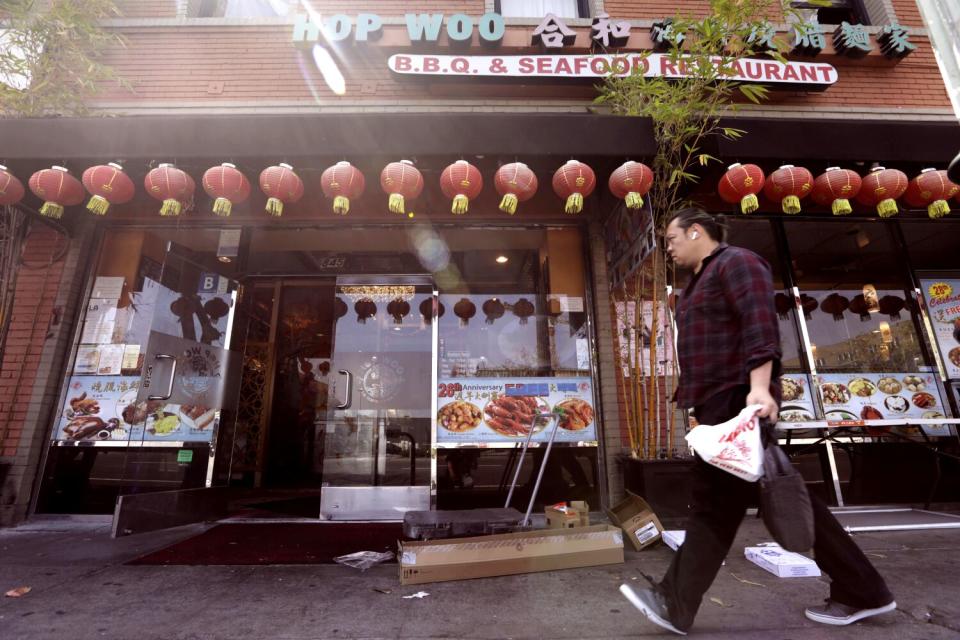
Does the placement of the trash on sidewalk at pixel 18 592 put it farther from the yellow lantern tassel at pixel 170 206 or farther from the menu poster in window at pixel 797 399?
the menu poster in window at pixel 797 399

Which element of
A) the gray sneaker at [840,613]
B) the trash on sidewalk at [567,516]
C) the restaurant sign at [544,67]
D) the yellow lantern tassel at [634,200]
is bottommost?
the gray sneaker at [840,613]

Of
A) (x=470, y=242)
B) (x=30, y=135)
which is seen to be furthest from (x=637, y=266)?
(x=30, y=135)

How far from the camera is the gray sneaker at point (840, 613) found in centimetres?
202

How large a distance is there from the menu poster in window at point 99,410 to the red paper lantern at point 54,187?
5.90ft

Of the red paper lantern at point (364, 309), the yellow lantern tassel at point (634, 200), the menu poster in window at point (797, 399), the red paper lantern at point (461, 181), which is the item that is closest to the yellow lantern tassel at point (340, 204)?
the red paper lantern at point (461, 181)

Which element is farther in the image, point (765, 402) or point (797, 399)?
point (797, 399)

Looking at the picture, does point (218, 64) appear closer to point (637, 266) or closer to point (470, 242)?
point (470, 242)

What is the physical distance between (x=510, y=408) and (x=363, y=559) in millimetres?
2276

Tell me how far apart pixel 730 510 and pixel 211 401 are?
5.12 metres

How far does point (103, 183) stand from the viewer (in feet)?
13.5

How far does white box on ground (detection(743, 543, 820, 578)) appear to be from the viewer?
2787 millimetres

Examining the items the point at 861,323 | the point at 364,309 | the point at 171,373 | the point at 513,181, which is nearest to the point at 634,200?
the point at 513,181

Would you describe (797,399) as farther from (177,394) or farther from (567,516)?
(177,394)

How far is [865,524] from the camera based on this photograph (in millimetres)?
4086
